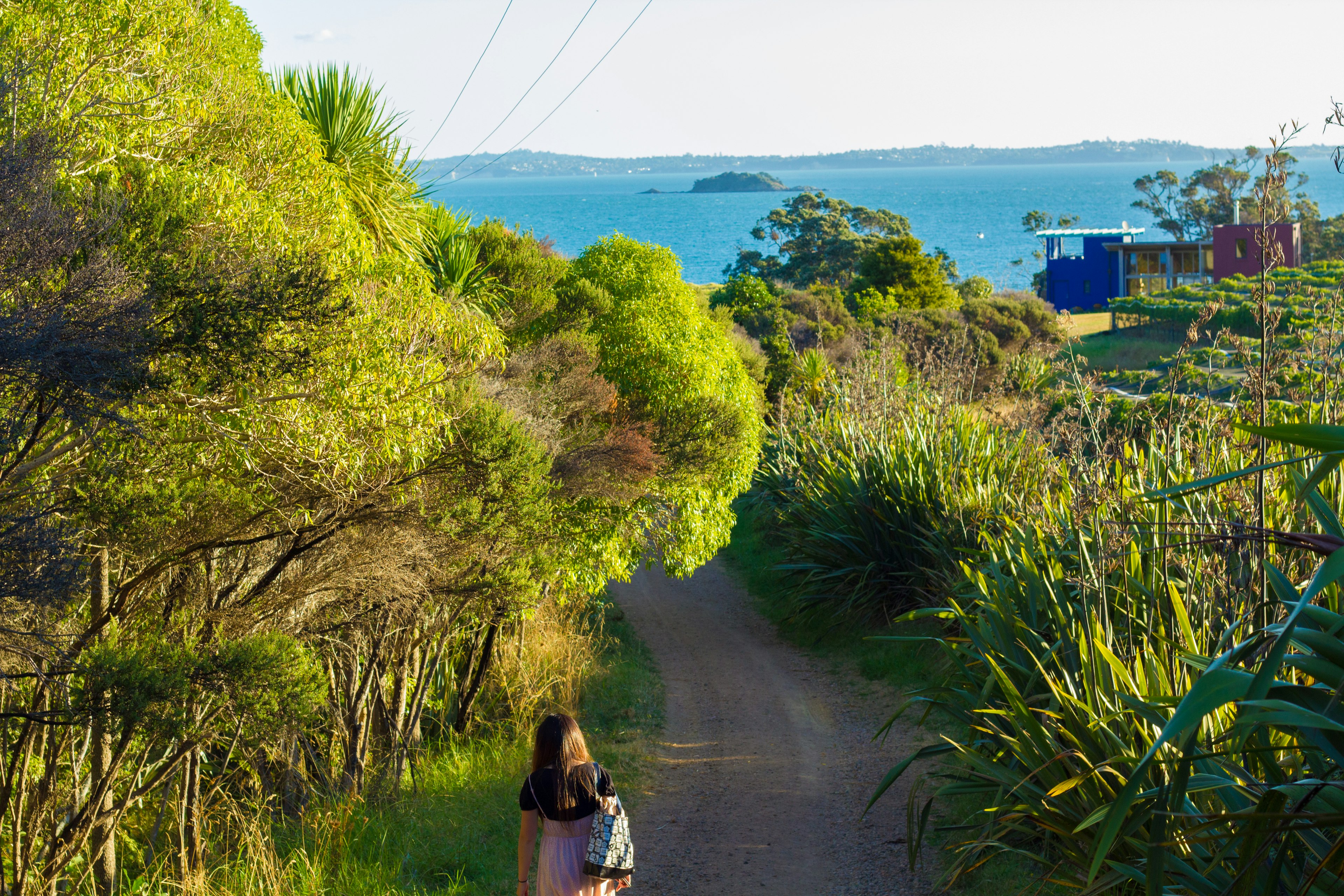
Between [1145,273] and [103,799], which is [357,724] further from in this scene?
[1145,273]

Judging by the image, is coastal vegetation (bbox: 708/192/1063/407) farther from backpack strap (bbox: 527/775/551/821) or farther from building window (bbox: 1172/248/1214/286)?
backpack strap (bbox: 527/775/551/821)

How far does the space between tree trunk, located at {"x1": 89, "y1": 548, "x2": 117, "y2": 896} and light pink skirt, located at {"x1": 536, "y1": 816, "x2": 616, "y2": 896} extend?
3796 millimetres

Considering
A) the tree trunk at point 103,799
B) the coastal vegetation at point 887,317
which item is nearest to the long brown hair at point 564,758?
the tree trunk at point 103,799

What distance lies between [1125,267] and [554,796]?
149ft

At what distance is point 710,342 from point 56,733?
686 centimetres

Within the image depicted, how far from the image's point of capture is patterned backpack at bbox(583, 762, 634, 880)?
3.91 meters

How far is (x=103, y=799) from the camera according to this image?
21.8 ft

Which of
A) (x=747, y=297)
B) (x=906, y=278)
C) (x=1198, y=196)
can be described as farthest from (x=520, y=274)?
(x=1198, y=196)

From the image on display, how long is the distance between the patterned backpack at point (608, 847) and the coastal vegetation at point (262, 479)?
2.44m

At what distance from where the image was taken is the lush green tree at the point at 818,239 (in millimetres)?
52875

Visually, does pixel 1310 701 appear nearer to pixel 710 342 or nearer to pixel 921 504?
pixel 921 504

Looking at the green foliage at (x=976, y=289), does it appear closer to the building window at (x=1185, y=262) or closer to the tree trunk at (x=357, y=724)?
the building window at (x=1185, y=262)

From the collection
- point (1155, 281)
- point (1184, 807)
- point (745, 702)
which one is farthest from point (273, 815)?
point (1155, 281)

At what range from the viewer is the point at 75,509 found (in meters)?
5.87
